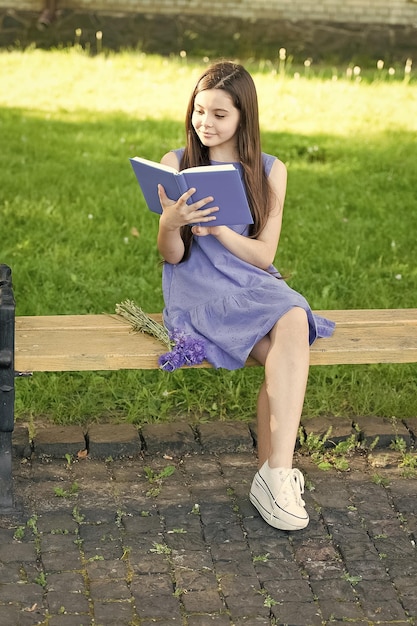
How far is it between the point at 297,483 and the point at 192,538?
39 cm

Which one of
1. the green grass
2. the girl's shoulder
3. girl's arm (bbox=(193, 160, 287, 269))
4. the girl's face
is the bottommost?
the green grass

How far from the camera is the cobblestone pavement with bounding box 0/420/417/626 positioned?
3.06 meters

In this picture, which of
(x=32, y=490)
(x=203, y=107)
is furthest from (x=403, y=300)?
(x=32, y=490)

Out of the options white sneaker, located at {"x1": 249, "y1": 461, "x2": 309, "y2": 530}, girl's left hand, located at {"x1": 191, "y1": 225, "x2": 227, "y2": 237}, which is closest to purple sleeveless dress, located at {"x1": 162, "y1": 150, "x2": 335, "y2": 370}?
girl's left hand, located at {"x1": 191, "y1": 225, "x2": 227, "y2": 237}

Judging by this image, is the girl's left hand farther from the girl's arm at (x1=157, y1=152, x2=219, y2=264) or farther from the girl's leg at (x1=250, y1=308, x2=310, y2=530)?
the girl's leg at (x1=250, y1=308, x2=310, y2=530)

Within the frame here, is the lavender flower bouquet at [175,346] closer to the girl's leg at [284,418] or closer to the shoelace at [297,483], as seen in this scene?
the girl's leg at [284,418]

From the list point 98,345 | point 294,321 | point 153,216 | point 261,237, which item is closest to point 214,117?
point 261,237

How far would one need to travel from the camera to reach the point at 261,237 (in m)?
3.80

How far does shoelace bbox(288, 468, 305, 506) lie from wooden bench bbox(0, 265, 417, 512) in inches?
15.8

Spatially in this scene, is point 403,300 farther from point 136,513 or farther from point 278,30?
point 278,30

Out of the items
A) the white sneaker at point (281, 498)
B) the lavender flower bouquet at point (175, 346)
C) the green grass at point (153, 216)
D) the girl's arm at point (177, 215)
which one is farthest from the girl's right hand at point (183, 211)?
the white sneaker at point (281, 498)

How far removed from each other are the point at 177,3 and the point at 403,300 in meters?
7.84

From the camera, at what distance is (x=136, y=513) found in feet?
11.7

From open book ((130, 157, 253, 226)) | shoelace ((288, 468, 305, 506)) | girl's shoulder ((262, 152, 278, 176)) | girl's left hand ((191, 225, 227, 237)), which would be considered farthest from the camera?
girl's shoulder ((262, 152, 278, 176))
